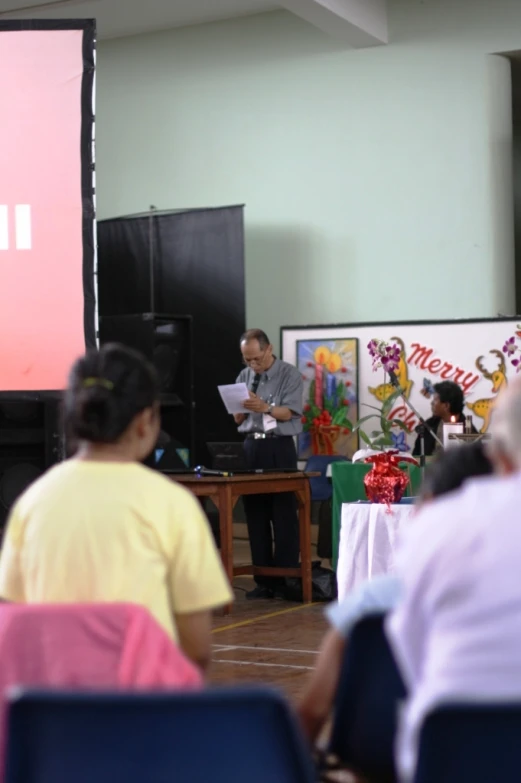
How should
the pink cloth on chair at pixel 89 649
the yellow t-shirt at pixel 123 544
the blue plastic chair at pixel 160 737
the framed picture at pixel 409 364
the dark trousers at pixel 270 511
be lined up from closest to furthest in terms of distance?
1. the blue plastic chair at pixel 160 737
2. the pink cloth on chair at pixel 89 649
3. the yellow t-shirt at pixel 123 544
4. the dark trousers at pixel 270 511
5. the framed picture at pixel 409 364

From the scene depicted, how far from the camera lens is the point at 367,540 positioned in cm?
485

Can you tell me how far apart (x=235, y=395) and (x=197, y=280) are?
2.66 metres

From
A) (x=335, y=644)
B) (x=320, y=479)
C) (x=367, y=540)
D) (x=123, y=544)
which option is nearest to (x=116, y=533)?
(x=123, y=544)

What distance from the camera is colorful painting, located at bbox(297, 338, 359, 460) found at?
28.7ft

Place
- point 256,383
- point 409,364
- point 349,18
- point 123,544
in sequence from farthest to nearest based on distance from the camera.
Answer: point 409,364 → point 349,18 → point 256,383 → point 123,544

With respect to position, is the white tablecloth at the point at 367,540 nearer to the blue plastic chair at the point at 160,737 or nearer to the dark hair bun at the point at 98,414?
the dark hair bun at the point at 98,414

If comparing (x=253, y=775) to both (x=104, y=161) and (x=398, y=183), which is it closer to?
(x=398, y=183)

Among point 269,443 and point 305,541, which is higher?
point 269,443

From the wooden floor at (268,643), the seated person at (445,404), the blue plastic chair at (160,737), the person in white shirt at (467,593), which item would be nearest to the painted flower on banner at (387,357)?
the seated person at (445,404)

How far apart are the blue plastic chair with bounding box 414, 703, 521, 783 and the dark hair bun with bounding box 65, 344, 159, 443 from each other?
0.82 m

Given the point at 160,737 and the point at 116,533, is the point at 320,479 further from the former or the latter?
the point at 160,737

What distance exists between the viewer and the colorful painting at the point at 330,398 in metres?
8.74

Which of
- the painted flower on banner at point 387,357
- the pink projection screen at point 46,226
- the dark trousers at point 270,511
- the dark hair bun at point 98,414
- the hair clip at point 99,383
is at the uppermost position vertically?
the pink projection screen at point 46,226

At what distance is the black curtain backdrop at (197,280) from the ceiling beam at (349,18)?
1.37 m
